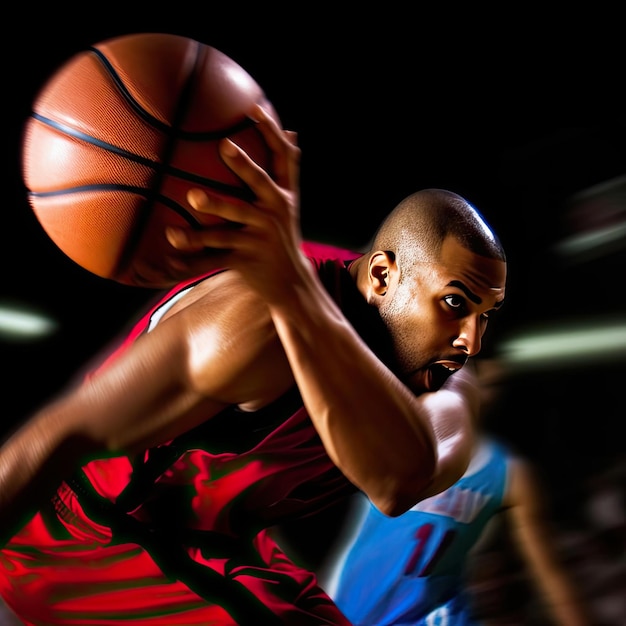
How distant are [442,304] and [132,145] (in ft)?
1.58

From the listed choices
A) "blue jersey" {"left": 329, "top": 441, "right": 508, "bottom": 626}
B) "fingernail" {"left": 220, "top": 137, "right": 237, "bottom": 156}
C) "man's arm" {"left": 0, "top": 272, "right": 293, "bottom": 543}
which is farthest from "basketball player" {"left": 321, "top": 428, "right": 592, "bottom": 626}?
"fingernail" {"left": 220, "top": 137, "right": 237, "bottom": 156}

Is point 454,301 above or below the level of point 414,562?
above

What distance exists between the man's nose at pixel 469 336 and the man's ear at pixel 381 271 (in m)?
0.13

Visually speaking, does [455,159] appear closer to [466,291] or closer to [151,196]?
[466,291]

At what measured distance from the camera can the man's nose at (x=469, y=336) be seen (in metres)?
0.98

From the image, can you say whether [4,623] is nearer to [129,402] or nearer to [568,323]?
[129,402]

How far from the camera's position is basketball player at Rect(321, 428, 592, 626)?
148cm

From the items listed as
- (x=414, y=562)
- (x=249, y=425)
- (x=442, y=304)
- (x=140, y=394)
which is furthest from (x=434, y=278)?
(x=414, y=562)

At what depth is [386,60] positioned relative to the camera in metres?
1.68

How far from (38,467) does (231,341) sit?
26 centimetres

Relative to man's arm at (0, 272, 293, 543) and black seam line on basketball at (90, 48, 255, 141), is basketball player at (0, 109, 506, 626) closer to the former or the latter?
man's arm at (0, 272, 293, 543)

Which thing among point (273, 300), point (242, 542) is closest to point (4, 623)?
point (242, 542)

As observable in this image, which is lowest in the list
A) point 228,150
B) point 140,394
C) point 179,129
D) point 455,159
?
point 140,394

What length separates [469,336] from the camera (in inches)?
38.7
